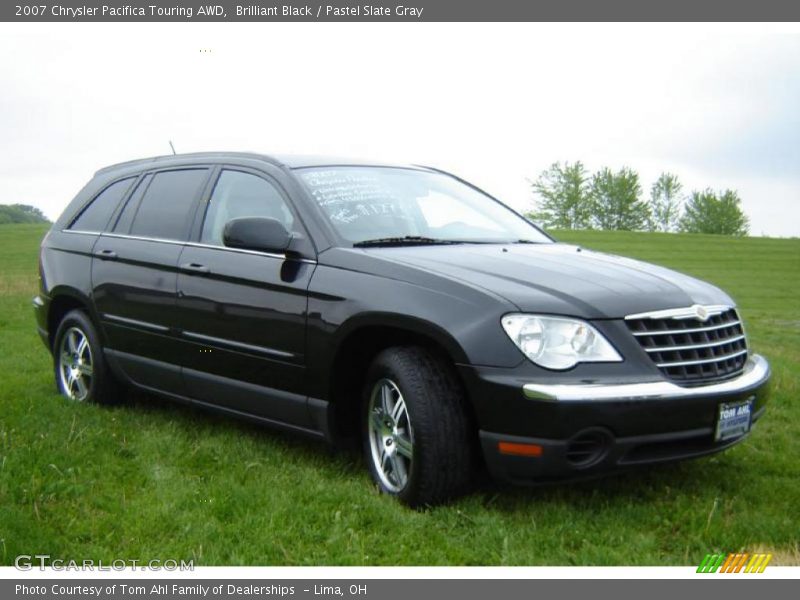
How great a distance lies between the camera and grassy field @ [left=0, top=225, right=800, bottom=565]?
4031mm

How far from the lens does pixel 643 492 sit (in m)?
4.76

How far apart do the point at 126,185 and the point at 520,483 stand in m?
3.95

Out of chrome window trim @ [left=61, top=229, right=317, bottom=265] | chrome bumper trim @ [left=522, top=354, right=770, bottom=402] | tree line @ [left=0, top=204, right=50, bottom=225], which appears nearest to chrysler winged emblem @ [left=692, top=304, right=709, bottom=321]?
chrome bumper trim @ [left=522, top=354, right=770, bottom=402]

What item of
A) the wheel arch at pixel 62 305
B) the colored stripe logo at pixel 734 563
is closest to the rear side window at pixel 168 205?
the wheel arch at pixel 62 305

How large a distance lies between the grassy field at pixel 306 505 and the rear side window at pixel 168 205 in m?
1.23

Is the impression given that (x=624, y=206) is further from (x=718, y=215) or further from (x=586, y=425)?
(x=586, y=425)

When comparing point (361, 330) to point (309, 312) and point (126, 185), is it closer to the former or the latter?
point (309, 312)

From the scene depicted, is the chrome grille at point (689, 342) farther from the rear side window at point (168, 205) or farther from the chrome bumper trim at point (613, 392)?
the rear side window at point (168, 205)

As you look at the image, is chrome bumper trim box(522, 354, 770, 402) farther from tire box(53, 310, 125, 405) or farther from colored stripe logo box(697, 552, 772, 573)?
tire box(53, 310, 125, 405)

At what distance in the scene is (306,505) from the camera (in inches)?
179

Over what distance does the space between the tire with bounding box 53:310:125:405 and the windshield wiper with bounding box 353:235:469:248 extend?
8.28 ft

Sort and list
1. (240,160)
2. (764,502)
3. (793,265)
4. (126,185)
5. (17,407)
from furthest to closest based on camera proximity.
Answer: (793,265) < (126,185) < (17,407) < (240,160) < (764,502)

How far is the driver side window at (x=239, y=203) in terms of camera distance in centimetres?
545

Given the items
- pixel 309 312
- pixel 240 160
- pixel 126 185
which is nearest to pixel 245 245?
pixel 309 312
